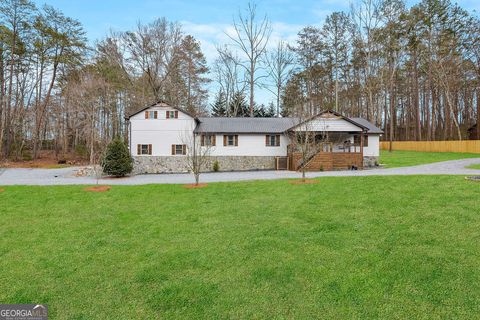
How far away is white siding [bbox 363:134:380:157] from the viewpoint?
73.2 feet

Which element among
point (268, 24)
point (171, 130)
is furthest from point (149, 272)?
point (268, 24)

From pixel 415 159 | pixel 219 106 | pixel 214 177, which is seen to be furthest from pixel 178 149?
pixel 415 159

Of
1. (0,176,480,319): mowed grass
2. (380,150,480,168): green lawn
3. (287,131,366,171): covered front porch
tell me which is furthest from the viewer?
(380,150,480,168): green lawn

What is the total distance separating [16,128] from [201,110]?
20.8 m

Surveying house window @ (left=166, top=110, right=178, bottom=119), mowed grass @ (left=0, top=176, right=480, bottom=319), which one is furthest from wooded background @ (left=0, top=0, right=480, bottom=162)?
mowed grass @ (left=0, top=176, right=480, bottom=319)

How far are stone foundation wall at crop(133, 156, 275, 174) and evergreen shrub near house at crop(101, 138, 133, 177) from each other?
10.7 feet

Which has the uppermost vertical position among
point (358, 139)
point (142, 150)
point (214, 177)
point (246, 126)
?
point (246, 126)

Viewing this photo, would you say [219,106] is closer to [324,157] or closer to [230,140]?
[230,140]

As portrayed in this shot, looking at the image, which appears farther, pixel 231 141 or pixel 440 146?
pixel 440 146

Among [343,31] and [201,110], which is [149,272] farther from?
[343,31]

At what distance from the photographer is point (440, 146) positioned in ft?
103

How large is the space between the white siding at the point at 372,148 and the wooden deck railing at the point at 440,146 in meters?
13.6

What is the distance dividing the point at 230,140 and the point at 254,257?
17.7 m

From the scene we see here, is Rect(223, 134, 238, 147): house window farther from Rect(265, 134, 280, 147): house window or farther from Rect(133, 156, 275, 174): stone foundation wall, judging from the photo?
Rect(265, 134, 280, 147): house window
